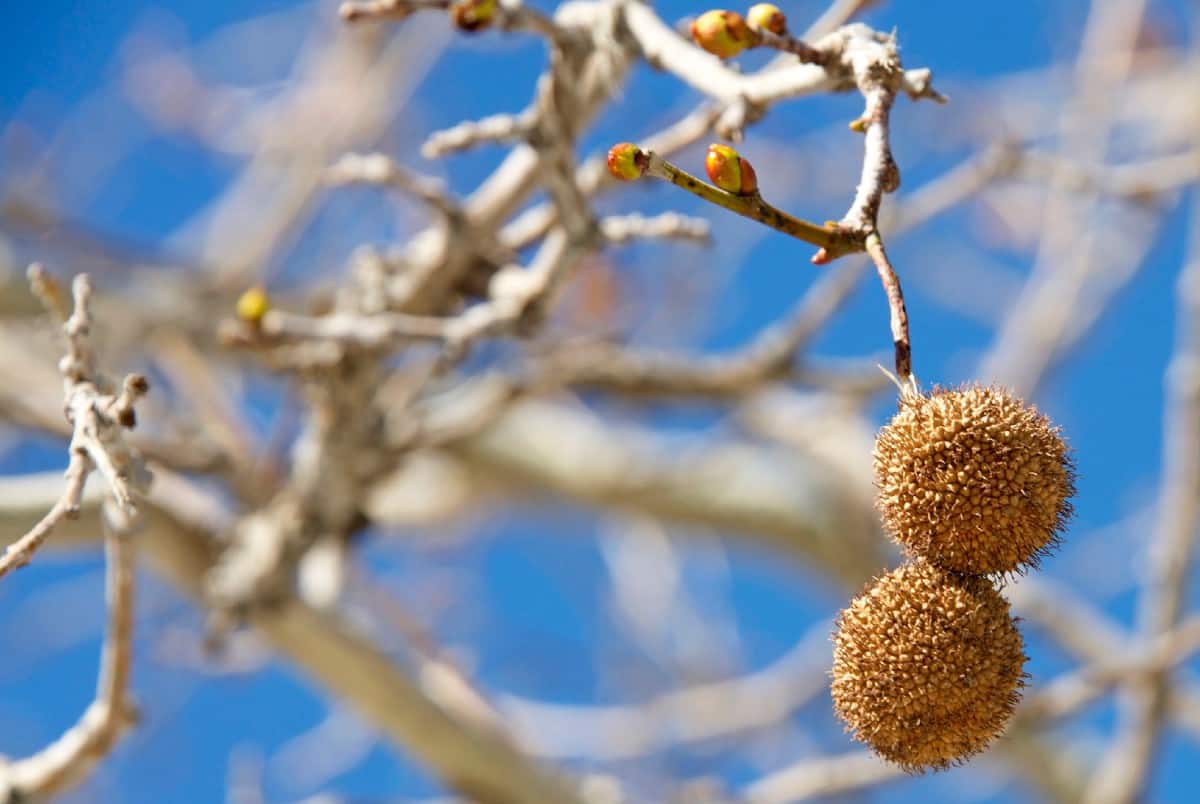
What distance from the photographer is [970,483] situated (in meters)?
1.50

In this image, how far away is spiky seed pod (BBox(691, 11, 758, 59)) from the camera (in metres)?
1.56

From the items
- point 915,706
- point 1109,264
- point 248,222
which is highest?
point 248,222

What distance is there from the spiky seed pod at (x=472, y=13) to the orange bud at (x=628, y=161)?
2.42 ft

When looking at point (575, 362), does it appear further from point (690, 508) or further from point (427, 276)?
point (690, 508)

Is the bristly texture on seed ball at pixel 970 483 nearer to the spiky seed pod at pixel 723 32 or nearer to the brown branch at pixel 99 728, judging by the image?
the spiky seed pod at pixel 723 32

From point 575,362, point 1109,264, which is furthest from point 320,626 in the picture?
point 1109,264

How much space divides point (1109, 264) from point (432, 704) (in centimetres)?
297

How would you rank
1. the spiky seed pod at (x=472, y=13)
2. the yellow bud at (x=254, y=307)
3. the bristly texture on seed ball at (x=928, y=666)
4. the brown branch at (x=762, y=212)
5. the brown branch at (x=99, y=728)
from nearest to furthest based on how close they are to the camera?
1. the brown branch at (x=762, y=212)
2. the bristly texture on seed ball at (x=928, y=666)
3. the spiky seed pod at (x=472, y=13)
4. the brown branch at (x=99, y=728)
5. the yellow bud at (x=254, y=307)

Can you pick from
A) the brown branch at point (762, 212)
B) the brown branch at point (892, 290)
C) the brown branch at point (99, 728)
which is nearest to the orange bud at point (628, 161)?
the brown branch at point (762, 212)

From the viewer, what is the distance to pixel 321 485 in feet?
10.3

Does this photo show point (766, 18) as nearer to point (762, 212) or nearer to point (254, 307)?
point (762, 212)

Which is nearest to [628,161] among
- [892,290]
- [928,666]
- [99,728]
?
[892,290]

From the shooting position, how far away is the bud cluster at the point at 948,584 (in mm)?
1487

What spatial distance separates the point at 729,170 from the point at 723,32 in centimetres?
30
